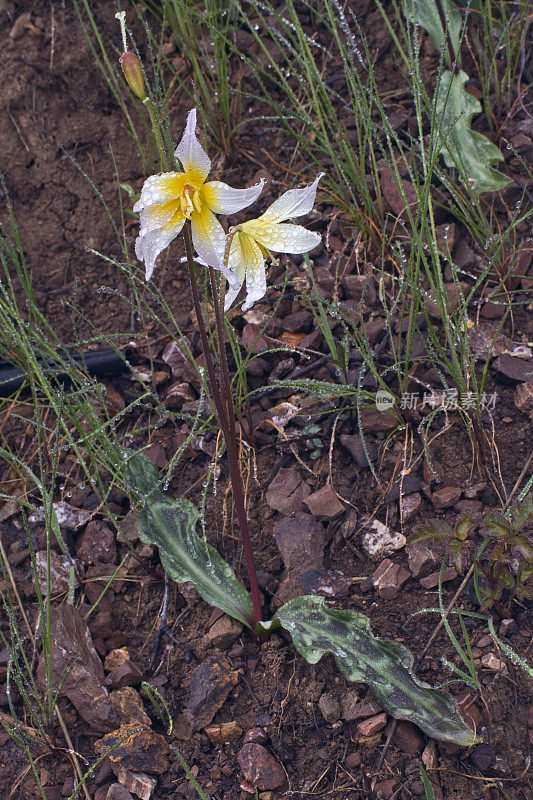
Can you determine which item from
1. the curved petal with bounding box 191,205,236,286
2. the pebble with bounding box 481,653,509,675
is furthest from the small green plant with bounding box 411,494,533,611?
the curved petal with bounding box 191,205,236,286

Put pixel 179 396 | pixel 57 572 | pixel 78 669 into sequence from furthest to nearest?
pixel 179 396
pixel 57 572
pixel 78 669

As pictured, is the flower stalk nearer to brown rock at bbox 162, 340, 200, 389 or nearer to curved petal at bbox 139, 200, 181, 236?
curved petal at bbox 139, 200, 181, 236

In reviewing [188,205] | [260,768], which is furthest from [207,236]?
[260,768]

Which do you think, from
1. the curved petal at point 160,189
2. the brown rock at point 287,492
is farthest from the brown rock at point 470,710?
the curved petal at point 160,189

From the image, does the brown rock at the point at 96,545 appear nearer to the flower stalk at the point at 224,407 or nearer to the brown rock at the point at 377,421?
the flower stalk at the point at 224,407

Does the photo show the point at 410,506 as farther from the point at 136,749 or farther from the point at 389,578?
the point at 136,749

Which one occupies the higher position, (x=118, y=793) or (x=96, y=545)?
(x=96, y=545)
